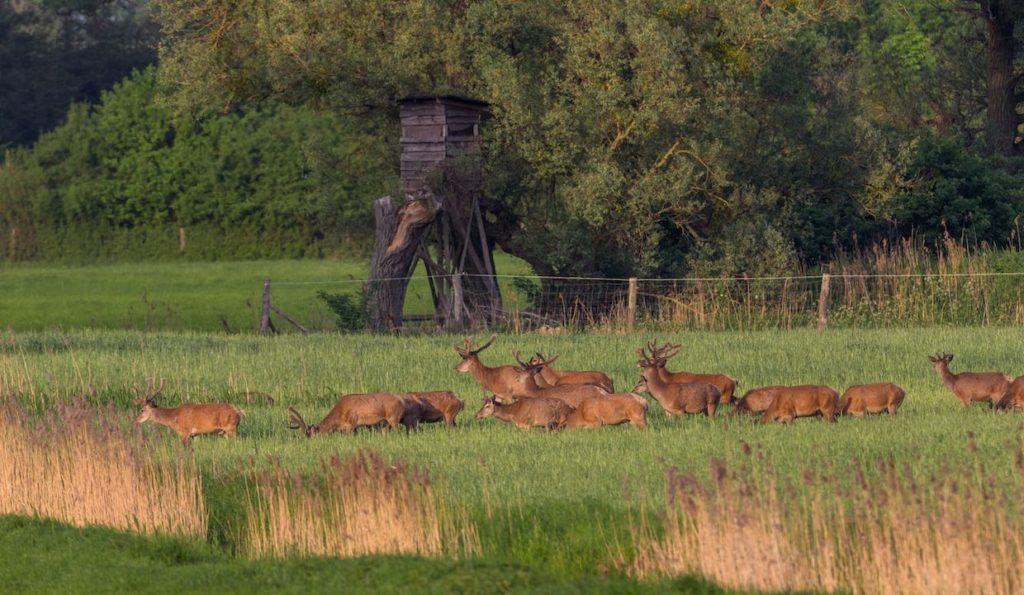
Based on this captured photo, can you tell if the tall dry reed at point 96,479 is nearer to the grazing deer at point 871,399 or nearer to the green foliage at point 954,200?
the grazing deer at point 871,399

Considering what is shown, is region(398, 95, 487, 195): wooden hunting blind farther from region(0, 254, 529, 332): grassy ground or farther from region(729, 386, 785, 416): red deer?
region(729, 386, 785, 416): red deer

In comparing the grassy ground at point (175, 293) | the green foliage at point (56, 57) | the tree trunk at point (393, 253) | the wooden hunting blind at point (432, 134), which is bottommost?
the grassy ground at point (175, 293)

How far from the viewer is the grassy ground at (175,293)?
4097cm

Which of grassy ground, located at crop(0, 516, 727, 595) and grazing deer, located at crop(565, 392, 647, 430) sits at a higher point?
grazing deer, located at crop(565, 392, 647, 430)

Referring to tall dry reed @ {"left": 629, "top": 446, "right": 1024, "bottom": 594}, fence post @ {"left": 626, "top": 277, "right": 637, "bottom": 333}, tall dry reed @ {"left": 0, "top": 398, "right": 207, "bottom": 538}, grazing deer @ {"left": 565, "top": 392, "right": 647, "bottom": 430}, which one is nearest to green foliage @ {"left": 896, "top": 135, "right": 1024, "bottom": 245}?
fence post @ {"left": 626, "top": 277, "right": 637, "bottom": 333}

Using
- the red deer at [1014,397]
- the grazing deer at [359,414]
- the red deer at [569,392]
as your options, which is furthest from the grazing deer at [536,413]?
the red deer at [1014,397]

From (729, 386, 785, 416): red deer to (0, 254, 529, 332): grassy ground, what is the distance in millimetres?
16495

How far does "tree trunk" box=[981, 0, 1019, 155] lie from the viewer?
47.0 metres

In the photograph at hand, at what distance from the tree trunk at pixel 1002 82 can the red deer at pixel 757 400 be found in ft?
98.2

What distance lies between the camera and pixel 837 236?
1491 inches

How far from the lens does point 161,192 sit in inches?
2499

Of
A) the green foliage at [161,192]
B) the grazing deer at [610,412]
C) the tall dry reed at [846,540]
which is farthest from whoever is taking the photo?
the green foliage at [161,192]

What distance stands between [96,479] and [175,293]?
116 ft

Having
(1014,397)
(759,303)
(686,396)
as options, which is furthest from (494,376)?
(759,303)
